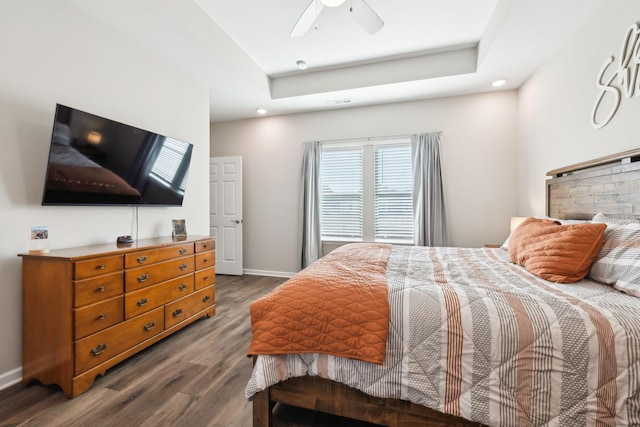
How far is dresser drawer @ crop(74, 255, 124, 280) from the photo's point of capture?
5.56ft

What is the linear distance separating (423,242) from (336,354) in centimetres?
297

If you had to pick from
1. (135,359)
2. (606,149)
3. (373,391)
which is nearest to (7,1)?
(135,359)

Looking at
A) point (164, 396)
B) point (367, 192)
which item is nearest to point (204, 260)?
point (164, 396)

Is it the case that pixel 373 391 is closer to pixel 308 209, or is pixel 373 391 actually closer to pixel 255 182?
pixel 308 209

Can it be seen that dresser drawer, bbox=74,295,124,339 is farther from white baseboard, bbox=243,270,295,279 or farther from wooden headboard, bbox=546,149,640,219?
wooden headboard, bbox=546,149,640,219

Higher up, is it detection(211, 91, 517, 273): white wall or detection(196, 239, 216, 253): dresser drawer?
detection(211, 91, 517, 273): white wall

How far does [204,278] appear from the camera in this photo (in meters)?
2.82

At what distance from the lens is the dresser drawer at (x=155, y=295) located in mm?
2051

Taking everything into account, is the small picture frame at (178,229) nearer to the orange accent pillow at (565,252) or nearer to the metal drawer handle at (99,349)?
the metal drawer handle at (99,349)

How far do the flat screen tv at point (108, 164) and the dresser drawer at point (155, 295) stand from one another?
0.79 metres

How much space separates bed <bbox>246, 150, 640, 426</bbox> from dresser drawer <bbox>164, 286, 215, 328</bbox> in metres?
1.44

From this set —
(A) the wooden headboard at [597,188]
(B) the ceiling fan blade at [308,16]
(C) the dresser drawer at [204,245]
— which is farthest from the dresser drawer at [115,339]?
(A) the wooden headboard at [597,188]

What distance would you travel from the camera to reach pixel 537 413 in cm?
102

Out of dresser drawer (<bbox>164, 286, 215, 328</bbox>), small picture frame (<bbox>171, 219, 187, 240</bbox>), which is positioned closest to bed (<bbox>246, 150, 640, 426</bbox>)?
dresser drawer (<bbox>164, 286, 215, 328</bbox>)
